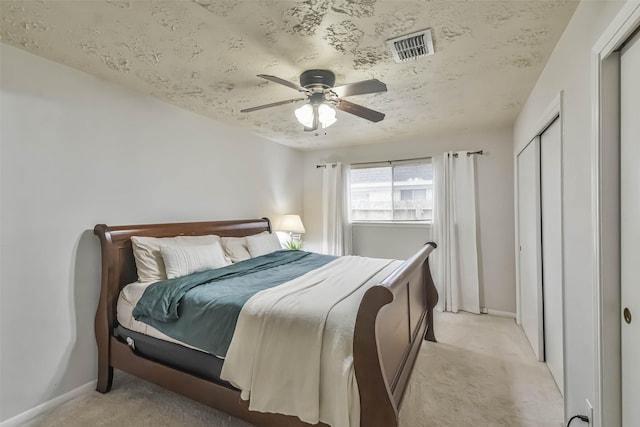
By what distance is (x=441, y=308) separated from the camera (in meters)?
3.87

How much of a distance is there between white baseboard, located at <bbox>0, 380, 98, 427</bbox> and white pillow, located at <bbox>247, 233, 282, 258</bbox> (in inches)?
66.4

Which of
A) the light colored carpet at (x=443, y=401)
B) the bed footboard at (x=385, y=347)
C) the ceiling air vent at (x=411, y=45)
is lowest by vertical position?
the light colored carpet at (x=443, y=401)

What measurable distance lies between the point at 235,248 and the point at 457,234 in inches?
113

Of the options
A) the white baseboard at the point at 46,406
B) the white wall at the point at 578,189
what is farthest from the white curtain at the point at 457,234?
→ the white baseboard at the point at 46,406

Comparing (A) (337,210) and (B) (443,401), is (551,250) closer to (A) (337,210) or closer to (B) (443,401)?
(B) (443,401)

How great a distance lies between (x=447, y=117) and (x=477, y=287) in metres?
2.20

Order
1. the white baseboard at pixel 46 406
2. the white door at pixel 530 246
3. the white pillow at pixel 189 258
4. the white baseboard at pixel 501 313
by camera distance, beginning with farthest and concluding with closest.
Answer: the white baseboard at pixel 501 313, the white door at pixel 530 246, the white pillow at pixel 189 258, the white baseboard at pixel 46 406

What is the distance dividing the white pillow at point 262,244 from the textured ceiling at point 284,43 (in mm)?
1506

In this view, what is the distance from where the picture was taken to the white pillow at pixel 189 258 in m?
2.33

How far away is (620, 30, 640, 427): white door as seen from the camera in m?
1.07

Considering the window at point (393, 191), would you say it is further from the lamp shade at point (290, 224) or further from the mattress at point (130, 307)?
the mattress at point (130, 307)

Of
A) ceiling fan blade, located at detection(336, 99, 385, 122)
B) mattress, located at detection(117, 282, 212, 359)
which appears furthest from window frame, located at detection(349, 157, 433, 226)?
mattress, located at detection(117, 282, 212, 359)

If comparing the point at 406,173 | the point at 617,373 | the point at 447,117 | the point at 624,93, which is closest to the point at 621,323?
the point at 617,373

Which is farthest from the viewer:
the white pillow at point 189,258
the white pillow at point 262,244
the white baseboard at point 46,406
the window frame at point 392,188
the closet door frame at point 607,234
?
the window frame at point 392,188
